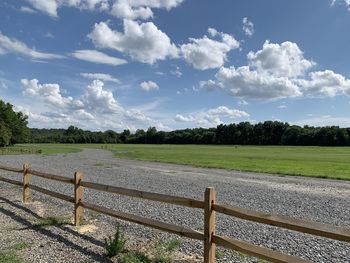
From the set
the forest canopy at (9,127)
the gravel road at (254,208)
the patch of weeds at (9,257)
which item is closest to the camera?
the patch of weeds at (9,257)

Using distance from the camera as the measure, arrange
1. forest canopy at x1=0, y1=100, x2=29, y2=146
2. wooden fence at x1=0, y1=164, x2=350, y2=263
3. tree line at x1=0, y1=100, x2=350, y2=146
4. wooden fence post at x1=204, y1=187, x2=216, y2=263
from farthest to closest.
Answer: tree line at x1=0, y1=100, x2=350, y2=146 < forest canopy at x1=0, y1=100, x2=29, y2=146 < wooden fence post at x1=204, y1=187, x2=216, y2=263 < wooden fence at x1=0, y1=164, x2=350, y2=263

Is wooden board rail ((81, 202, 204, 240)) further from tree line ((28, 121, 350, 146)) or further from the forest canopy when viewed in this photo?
tree line ((28, 121, 350, 146))

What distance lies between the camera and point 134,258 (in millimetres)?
6770

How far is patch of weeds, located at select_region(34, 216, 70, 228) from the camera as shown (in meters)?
9.42

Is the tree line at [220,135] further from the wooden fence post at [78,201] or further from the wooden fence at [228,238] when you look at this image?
the wooden fence at [228,238]

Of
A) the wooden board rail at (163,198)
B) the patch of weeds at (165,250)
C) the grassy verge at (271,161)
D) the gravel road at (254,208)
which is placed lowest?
the gravel road at (254,208)

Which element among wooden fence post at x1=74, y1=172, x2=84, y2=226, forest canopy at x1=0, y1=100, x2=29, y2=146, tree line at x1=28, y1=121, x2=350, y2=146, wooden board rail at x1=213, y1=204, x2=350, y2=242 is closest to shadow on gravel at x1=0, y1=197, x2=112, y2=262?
wooden fence post at x1=74, y1=172, x2=84, y2=226

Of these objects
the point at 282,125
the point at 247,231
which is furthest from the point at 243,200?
the point at 282,125

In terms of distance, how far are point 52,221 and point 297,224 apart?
668 cm

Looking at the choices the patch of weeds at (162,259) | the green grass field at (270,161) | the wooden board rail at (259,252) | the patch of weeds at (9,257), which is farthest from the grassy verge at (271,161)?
the patch of weeds at (9,257)

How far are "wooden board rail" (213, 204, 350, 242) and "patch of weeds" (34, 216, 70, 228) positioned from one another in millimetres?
5111

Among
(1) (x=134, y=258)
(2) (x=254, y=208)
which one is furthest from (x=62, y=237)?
(2) (x=254, y=208)

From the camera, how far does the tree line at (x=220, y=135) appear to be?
114825mm

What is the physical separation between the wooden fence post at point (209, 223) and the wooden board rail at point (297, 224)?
94 mm
